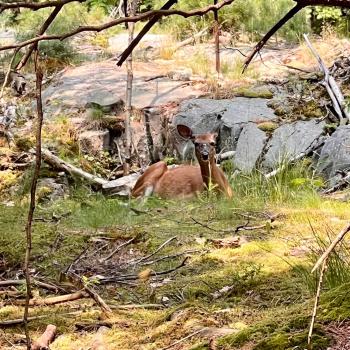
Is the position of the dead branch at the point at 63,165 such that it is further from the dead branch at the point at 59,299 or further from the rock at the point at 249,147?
the dead branch at the point at 59,299

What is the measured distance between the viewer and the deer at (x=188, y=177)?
8.73 m

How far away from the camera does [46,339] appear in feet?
9.90

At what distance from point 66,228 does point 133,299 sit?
7.38 feet

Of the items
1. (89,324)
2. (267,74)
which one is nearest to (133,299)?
(89,324)

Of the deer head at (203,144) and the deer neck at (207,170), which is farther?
the deer head at (203,144)

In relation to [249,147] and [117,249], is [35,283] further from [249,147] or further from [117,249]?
[249,147]

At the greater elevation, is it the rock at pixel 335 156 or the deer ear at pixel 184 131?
the deer ear at pixel 184 131

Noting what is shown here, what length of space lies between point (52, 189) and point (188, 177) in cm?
195

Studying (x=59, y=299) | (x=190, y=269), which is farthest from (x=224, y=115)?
(x=59, y=299)

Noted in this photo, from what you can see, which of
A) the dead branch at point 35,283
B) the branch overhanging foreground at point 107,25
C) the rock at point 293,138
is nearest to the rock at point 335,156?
the rock at point 293,138

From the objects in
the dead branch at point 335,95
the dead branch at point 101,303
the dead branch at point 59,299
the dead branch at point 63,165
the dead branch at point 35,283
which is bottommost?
the dead branch at point 63,165

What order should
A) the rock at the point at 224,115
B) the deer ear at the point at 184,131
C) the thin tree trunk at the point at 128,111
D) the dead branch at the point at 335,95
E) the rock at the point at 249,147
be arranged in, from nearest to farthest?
1. the deer ear at the point at 184,131
2. the rock at the point at 249,147
3. the dead branch at the point at 335,95
4. the thin tree trunk at the point at 128,111
5. the rock at the point at 224,115

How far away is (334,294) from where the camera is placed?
2.58 meters

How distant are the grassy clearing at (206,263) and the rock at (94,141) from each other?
14.4 ft
